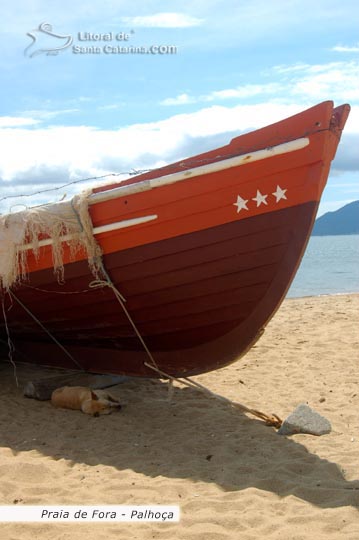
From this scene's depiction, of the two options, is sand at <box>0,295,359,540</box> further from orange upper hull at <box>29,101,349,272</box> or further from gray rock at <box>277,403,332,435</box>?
orange upper hull at <box>29,101,349,272</box>

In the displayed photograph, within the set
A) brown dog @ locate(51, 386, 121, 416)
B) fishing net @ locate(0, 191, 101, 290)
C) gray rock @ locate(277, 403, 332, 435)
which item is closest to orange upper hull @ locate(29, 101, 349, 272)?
fishing net @ locate(0, 191, 101, 290)

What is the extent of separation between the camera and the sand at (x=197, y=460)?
3143 millimetres

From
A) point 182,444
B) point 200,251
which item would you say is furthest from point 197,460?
point 200,251

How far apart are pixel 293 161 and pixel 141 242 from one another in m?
1.34

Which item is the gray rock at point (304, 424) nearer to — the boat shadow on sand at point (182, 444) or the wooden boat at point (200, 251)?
the boat shadow on sand at point (182, 444)

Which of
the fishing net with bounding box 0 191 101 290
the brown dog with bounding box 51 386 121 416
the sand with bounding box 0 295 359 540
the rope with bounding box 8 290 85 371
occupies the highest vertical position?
the fishing net with bounding box 0 191 101 290

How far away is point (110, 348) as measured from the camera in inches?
225

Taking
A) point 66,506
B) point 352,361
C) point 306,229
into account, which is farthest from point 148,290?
point 352,361

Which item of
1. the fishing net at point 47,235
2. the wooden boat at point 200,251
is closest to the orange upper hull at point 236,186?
the wooden boat at point 200,251

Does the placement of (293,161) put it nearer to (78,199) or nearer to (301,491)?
(78,199)

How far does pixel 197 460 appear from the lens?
13.5 feet

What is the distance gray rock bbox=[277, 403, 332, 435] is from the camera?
461 centimetres

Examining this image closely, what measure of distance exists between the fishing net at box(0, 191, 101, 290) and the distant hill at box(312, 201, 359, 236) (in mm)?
175784

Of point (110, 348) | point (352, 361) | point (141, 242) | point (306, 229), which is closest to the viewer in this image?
point (306, 229)
